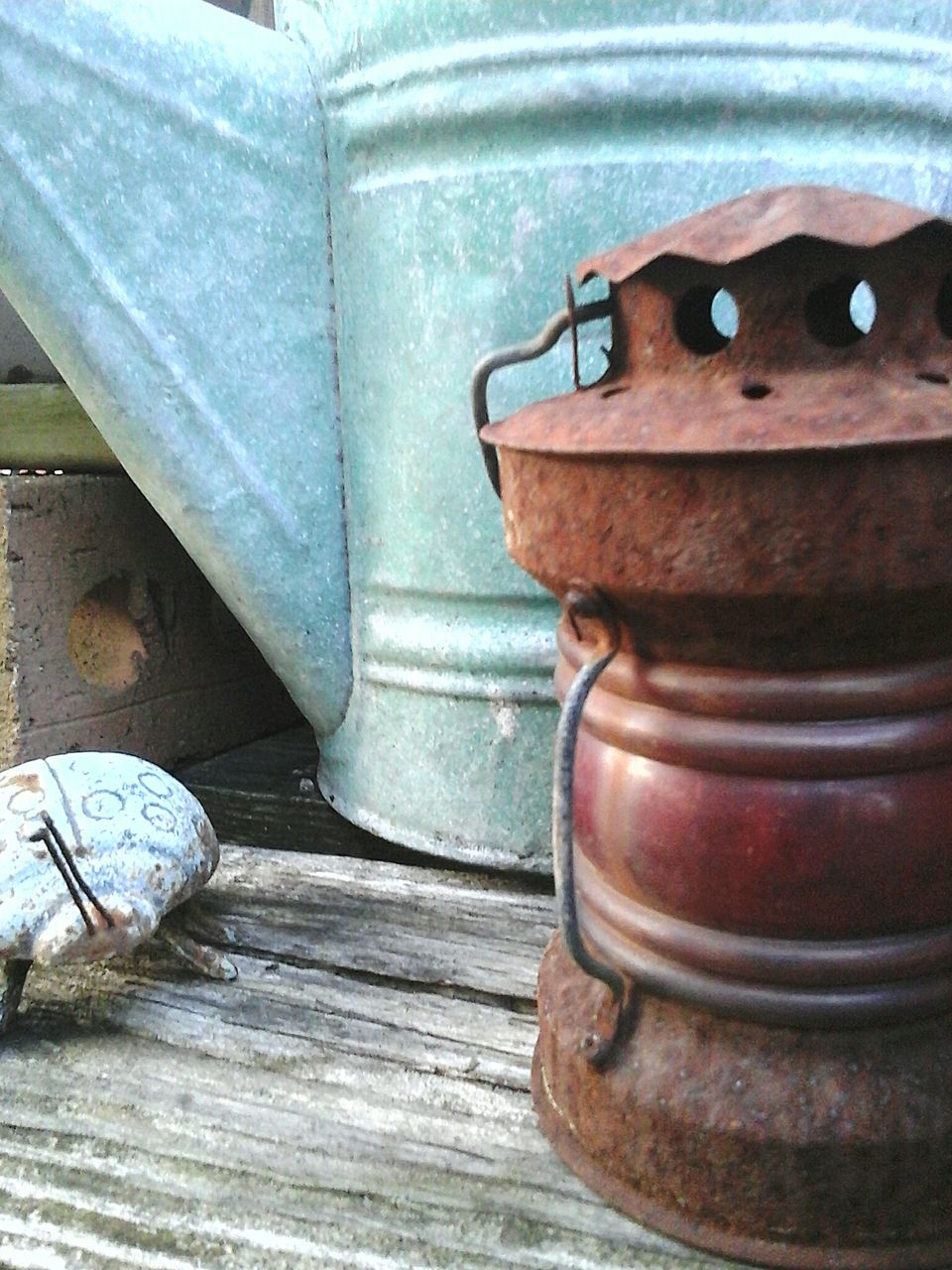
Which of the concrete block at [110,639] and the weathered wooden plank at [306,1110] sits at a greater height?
the concrete block at [110,639]

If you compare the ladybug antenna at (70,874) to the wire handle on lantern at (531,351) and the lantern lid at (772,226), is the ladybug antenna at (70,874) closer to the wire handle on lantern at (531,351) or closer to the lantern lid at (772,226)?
the wire handle on lantern at (531,351)

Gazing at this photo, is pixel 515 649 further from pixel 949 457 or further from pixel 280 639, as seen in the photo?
pixel 949 457

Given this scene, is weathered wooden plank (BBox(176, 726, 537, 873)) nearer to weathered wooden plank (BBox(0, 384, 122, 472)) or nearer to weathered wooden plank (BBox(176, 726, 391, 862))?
weathered wooden plank (BBox(176, 726, 391, 862))

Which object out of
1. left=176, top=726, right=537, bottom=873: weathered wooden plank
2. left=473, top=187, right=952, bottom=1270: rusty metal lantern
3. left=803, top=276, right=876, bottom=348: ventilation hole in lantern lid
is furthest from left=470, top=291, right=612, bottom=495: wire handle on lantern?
left=176, top=726, right=537, bottom=873: weathered wooden plank

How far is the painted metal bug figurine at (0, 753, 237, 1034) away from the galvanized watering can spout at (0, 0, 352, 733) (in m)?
0.30

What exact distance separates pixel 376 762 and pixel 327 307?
1.78 ft

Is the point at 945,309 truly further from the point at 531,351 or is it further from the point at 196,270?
the point at 196,270

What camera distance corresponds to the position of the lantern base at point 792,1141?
2.28 feet

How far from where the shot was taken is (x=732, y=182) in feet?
3.50

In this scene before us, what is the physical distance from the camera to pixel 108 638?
1.64 m

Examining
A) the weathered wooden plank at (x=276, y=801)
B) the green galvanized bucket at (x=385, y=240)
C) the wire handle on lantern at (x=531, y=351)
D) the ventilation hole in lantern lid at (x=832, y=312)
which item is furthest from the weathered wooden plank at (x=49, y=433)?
the ventilation hole in lantern lid at (x=832, y=312)

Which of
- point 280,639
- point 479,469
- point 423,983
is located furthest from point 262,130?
point 423,983

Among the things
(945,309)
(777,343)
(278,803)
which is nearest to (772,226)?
(777,343)

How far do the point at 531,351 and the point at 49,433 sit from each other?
101 centimetres
